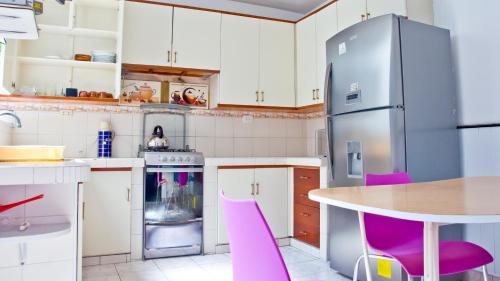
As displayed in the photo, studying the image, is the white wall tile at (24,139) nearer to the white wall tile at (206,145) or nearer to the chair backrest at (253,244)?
the white wall tile at (206,145)

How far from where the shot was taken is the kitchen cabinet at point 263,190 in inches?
130

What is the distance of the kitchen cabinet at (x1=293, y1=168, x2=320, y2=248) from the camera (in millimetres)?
3131

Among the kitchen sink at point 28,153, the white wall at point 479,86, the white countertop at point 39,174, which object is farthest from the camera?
the white wall at point 479,86

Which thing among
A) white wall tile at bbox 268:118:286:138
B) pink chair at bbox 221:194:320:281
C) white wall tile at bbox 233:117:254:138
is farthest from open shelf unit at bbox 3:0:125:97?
pink chair at bbox 221:194:320:281

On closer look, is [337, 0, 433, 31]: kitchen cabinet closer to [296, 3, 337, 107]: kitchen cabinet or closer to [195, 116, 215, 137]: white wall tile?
[296, 3, 337, 107]: kitchen cabinet

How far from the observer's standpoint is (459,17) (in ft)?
8.85

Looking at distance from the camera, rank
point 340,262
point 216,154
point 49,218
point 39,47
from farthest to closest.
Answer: point 216,154 < point 39,47 < point 340,262 < point 49,218

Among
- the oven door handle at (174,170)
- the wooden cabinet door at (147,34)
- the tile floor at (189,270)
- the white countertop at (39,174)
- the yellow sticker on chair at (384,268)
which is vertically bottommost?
the tile floor at (189,270)

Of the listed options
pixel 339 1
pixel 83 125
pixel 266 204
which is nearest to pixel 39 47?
pixel 83 125

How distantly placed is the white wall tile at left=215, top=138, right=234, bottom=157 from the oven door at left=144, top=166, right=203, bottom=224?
669 mm

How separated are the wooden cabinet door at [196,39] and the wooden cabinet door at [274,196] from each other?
1.19m

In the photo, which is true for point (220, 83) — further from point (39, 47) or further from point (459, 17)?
point (459, 17)

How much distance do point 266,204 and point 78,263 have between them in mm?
1957

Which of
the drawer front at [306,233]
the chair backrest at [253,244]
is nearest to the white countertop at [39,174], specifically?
the chair backrest at [253,244]
